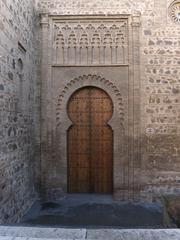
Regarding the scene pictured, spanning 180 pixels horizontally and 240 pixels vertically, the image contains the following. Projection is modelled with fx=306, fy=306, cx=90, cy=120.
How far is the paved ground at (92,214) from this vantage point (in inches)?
243

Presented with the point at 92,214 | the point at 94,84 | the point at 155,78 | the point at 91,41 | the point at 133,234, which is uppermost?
the point at 91,41

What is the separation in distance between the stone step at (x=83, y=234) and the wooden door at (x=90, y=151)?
539 centimetres

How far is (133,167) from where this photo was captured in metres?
7.80

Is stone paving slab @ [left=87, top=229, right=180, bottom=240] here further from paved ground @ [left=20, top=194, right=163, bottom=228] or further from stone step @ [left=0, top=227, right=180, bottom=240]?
paved ground @ [left=20, top=194, right=163, bottom=228]

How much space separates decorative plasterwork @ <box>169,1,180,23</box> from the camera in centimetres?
792

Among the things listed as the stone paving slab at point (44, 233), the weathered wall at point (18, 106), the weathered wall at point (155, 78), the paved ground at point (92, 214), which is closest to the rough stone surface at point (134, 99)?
the weathered wall at point (155, 78)

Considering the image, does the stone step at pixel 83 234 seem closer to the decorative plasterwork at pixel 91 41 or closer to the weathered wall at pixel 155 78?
the weathered wall at pixel 155 78

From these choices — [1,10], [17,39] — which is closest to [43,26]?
[17,39]

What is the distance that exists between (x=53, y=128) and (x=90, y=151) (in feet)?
3.73

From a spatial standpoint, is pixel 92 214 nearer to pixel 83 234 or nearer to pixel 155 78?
pixel 155 78

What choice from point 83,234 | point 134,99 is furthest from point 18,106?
point 83,234

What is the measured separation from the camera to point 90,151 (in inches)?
315

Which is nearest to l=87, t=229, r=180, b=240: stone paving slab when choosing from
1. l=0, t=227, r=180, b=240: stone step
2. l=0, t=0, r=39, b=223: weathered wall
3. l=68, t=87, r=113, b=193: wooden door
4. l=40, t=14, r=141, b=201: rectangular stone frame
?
l=0, t=227, r=180, b=240: stone step

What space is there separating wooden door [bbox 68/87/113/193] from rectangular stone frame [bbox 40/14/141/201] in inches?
11.0
